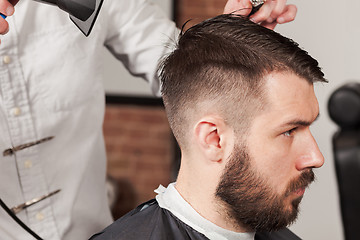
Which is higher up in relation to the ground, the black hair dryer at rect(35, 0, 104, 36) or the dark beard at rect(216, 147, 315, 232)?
the black hair dryer at rect(35, 0, 104, 36)

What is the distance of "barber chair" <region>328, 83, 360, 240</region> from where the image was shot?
1.55 metres

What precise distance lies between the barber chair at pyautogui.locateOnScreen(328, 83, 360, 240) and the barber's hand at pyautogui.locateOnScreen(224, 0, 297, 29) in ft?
0.99

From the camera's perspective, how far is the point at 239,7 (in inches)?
56.4

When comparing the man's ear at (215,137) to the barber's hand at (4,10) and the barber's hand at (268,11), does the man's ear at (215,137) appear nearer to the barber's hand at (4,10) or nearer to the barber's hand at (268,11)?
the barber's hand at (268,11)

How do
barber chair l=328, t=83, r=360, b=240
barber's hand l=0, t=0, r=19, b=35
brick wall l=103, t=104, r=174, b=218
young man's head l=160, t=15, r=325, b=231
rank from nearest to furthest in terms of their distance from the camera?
barber's hand l=0, t=0, r=19, b=35
young man's head l=160, t=15, r=325, b=231
barber chair l=328, t=83, r=360, b=240
brick wall l=103, t=104, r=174, b=218

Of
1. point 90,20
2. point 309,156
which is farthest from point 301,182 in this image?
point 90,20

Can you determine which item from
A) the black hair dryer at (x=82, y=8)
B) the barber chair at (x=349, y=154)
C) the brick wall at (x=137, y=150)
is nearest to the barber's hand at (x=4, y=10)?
the black hair dryer at (x=82, y=8)

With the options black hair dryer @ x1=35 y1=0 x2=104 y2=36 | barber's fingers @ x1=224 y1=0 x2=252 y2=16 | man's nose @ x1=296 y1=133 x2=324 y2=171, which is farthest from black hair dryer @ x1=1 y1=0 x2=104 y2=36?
man's nose @ x1=296 y1=133 x2=324 y2=171

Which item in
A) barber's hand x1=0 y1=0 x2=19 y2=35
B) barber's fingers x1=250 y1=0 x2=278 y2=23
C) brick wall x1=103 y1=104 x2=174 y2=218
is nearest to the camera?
barber's hand x1=0 y1=0 x2=19 y2=35

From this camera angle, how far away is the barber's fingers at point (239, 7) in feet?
4.61

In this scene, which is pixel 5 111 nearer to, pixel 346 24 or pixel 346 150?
pixel 346 150

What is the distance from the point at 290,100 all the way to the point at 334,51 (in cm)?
156

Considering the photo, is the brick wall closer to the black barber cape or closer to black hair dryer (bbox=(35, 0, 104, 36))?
the black barber cape

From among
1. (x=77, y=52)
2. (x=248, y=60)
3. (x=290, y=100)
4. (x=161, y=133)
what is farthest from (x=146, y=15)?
(x=161, y=133)
